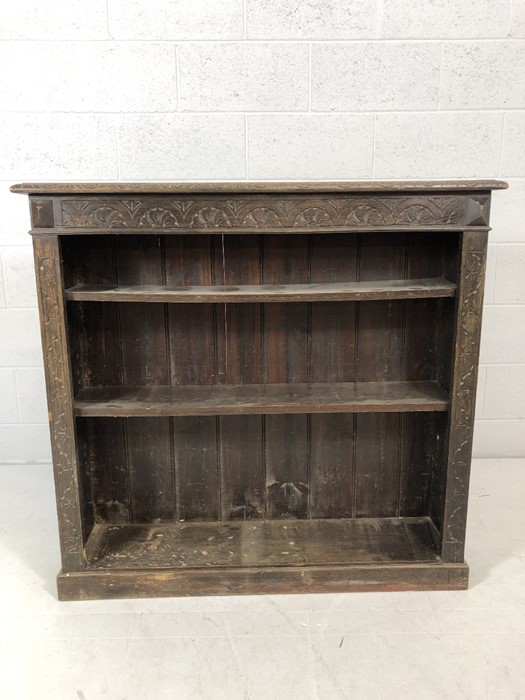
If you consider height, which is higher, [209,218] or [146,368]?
[209,218]

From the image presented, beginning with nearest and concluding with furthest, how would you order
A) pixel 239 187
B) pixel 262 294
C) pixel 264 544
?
pixel 239 187 < pixel 262 294 < pixel 264 544

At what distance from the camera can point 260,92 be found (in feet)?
7.77

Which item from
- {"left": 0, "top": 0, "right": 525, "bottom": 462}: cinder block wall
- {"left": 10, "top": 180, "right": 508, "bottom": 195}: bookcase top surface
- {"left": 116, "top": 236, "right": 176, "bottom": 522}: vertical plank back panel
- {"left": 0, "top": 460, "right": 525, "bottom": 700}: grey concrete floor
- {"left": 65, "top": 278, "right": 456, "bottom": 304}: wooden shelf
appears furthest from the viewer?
{"left": 0, "top": 0, "right": 525, "bottom": 462}: cinder block wall

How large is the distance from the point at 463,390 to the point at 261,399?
0.61 m

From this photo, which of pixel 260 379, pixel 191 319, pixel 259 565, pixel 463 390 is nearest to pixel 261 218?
pixel 191 319

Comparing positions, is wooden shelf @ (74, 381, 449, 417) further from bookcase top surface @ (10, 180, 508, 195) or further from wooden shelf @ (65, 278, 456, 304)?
bookcase top surface @ (10, 180, 508, 195)

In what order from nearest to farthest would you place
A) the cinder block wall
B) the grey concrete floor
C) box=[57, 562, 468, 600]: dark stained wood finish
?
1. the grey concrete floor
2. box=[57, 562, 468, 600]: dark stained wood finish
3. the cinder block wall

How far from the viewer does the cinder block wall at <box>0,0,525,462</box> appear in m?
2.31

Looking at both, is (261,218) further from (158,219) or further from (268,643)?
(268,643)

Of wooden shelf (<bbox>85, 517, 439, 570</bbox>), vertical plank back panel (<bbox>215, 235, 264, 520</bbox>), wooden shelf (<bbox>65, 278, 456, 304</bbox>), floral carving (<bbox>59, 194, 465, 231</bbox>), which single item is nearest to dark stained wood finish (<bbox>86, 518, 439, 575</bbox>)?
wooden shelf (<bbox>85, 517, 439, 570</bbox>)

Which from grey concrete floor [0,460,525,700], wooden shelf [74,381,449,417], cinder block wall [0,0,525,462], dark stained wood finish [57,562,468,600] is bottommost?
grey concrete floor [0,460,525,700]

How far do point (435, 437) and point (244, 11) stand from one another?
1746 mm

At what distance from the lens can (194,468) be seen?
216 cm

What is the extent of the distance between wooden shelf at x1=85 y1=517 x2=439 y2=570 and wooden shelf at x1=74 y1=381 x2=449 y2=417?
0.48m
